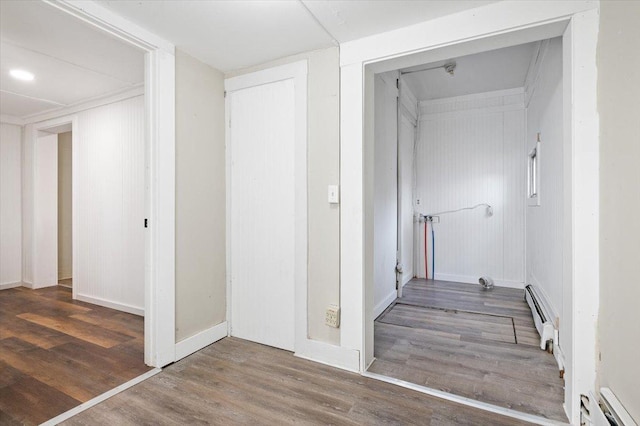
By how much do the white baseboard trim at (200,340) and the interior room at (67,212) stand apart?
26cm

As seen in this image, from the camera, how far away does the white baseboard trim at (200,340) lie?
241 cm

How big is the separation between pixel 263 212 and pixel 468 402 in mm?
1928

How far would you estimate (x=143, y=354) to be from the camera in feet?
8.14

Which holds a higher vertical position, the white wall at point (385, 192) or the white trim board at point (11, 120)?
the white trim board at point (11, 120)

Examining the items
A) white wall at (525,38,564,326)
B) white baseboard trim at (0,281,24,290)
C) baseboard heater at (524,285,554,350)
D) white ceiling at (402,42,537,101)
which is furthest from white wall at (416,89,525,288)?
white baseboard trim at (0,281,24,290)

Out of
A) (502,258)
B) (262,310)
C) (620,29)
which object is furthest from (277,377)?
(502,258)

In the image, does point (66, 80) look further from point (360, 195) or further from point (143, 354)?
point (360, 195)

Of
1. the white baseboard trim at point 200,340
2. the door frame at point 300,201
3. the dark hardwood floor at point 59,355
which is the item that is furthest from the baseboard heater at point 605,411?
the dark hardwood floor at point 59,355

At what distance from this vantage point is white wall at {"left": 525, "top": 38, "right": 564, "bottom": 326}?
7.77 feet

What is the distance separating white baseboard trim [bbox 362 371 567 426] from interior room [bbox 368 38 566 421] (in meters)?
0.06

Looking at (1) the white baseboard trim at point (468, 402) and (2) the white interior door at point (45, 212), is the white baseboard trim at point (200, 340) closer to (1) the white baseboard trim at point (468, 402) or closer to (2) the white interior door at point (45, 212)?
(1) the white baseboard trim at point (468, 402)

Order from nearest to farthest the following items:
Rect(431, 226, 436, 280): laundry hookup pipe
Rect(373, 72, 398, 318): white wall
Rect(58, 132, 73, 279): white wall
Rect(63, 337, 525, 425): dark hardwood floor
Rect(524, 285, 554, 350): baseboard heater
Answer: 1. Rect(63, 337, 525, 425): dark hardwood floor
2. Rect(524, 285, 554, 350): baseboard heater
3. Rect(373, 72, 398, 318): white wall
4. Rect(431, 226, 436, 280): laundry hookup pipe
5. Rect(58, 132, 73, 279): white wall

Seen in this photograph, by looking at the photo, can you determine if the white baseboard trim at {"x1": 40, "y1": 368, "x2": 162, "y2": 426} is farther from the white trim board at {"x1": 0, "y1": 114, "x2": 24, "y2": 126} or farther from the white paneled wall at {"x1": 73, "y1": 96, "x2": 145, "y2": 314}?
the white trim board at {"x1": 0, "y1": 114, "x2": 24, "y2": 126}

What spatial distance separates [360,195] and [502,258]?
3484 millimetres
